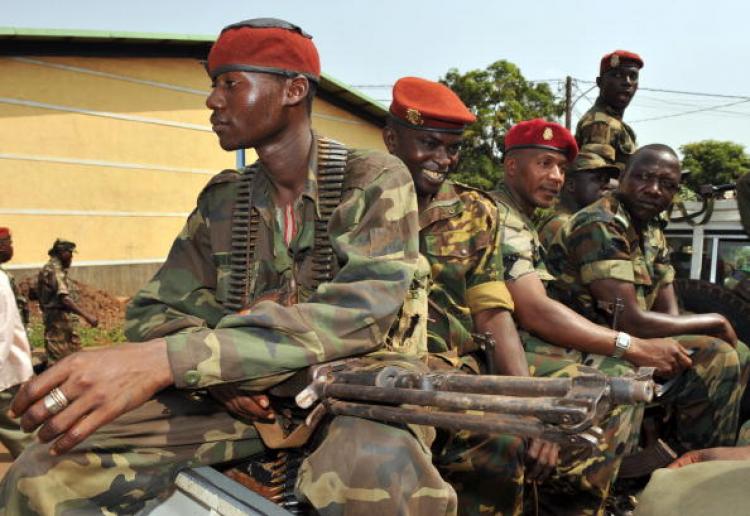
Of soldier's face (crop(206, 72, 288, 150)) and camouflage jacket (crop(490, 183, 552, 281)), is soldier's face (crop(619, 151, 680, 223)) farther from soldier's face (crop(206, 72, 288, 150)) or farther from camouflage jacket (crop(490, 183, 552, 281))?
soldier's face (crop(206, 72, 288, 150))

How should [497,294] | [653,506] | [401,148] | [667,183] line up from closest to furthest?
[653,506] < [497,294] < [401,148] < [667,183]

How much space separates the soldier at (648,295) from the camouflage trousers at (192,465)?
5.60 ft

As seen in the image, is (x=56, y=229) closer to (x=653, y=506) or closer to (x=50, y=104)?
(x=50, y=104)

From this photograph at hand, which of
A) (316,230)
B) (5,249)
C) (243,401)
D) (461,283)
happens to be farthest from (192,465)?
(5,249)

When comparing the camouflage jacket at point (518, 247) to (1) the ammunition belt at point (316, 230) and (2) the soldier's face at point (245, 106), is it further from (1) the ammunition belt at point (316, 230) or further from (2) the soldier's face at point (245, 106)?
(2) the soldier's face at point (245, 106)

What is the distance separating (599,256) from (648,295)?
60 centimetres

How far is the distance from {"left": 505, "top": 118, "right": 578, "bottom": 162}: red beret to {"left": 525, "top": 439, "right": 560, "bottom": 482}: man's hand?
5.19 feet

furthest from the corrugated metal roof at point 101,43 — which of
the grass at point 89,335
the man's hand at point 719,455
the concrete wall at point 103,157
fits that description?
the man's hand at point 719,455

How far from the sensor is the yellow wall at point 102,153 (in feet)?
41.4

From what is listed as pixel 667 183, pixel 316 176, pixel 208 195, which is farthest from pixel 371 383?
pixel 667 183

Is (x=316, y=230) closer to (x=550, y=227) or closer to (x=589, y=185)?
(x=550, y=227)

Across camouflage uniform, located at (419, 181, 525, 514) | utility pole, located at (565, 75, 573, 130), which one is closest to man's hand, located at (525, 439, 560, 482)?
camouflage uniform, located at (419, 181, 525, 514)

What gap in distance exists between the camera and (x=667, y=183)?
3.44 metres

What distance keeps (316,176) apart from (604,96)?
409 cm
